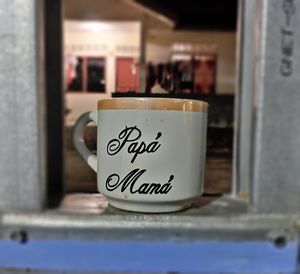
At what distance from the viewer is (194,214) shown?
10.5 inches

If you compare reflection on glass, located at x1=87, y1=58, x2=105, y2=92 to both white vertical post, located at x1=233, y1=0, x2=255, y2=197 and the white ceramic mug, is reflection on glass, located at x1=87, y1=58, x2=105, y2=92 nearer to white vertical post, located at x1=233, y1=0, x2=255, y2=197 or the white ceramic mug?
the white ceramic mug

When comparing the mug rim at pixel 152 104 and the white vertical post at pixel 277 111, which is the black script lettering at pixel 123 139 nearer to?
the mug rim at pixel 152 104

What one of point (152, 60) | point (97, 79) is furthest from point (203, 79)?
point (97, 79)

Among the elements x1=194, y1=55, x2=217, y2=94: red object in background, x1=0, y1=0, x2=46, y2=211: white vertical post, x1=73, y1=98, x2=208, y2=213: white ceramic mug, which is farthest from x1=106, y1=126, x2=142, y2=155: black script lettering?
x1=0, y1=0, x2=46, y2=211: white vertical post

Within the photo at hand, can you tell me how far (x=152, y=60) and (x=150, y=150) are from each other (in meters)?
0.30

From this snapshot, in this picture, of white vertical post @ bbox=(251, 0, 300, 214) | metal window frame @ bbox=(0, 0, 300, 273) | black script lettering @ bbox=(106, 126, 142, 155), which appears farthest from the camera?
white vertical post @ bbox=(251, 0, 300, 214)

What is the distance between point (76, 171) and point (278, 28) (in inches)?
13.9

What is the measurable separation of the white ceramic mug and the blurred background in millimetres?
19

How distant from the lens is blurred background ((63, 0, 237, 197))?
0.25m

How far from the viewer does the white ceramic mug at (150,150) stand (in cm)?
20

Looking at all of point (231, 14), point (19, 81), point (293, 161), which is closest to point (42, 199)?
point (19, 81)

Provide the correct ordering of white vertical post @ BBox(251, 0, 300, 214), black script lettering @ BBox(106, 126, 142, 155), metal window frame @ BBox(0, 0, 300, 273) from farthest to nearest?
1. white vertical post @ BBox(251, 0, 300, 214)
2. metal window frame @ BBox(0, 0, 300, 273)
3. black script lettering @ BBox(106, 126, 142, 155)

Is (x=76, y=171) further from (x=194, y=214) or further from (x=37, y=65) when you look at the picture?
(x=37, y=65)

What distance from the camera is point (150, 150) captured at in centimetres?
20
